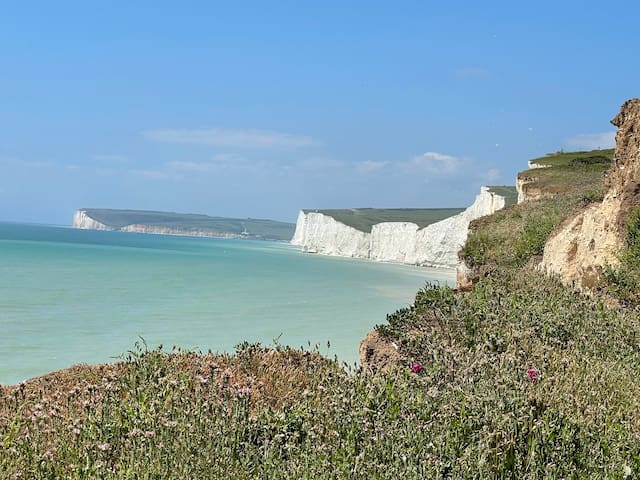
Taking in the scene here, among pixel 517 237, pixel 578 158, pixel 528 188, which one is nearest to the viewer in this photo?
pixel 517 237

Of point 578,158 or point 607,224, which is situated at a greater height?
point 578,158

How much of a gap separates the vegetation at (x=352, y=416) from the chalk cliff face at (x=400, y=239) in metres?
54.1

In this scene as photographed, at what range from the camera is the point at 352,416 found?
4152 millimetres

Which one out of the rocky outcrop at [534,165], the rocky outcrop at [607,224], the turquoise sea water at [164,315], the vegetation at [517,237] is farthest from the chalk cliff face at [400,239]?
the rocky outcrop at [607,224]

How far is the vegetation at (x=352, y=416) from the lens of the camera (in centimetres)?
360

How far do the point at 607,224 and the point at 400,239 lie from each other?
93646 mm

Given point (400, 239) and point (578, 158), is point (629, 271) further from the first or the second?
point (400, 239)

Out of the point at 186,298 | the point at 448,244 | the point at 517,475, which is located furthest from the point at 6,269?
the point at 448,244

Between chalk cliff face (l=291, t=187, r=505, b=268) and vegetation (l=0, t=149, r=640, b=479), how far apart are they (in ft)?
178

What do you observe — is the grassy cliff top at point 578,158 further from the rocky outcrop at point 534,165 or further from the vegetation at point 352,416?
the vegetation at point 352,416

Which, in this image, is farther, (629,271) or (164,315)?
(164,315)

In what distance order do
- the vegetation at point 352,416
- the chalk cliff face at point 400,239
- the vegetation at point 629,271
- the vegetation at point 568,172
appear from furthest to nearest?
1. the chalk cliff face at point 400,239
2. the vegetation at point 568,172
3. the vegetation at point 629,271
4. the vegetation at point 352,416

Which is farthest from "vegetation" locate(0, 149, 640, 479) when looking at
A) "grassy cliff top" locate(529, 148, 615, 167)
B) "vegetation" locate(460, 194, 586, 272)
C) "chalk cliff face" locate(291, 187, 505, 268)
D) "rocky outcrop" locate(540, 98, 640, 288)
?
"chalk cliff face" locate(291, 187, 505, 268)

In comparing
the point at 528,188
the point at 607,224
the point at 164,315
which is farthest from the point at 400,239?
the point at 607,224
